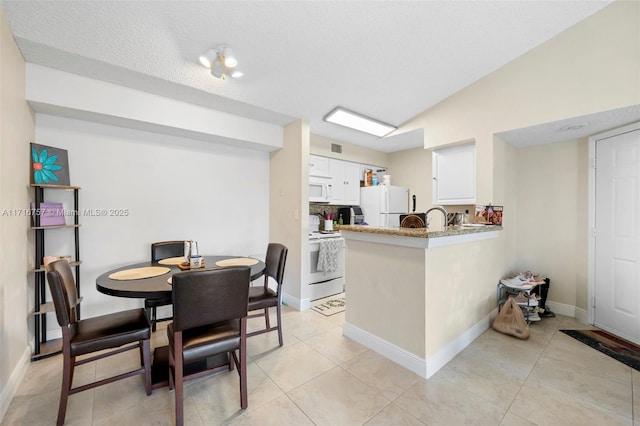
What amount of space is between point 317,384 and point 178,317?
1094mm

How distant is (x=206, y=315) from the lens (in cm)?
153

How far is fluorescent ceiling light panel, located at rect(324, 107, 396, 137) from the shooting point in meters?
3.28

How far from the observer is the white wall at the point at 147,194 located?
8.45ft

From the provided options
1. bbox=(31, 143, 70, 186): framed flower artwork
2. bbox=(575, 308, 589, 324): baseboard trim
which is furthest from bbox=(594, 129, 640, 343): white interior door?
bbox=(31, 143, 70, 186): framed flower artwork

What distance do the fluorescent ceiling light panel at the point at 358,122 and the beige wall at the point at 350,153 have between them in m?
0.59

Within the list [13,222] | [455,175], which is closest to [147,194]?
[13,222]

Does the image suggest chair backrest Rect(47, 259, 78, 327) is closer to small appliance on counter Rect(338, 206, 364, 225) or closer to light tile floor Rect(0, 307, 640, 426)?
light tile floor Rect(0, 307, 640, 426)

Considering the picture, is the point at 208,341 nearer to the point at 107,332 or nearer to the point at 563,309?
the point at 107,332

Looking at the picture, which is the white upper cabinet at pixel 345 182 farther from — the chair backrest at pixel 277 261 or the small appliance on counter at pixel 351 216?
the chair backrest at pixel 277 261

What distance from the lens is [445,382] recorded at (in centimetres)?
191

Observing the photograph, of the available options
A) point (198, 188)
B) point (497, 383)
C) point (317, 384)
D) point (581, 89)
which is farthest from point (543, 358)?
point (198, 188)

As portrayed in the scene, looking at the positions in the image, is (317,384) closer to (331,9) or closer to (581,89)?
(331,9)

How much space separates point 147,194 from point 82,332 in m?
1.66

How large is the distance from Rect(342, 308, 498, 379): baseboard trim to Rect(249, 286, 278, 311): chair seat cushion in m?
0.78
